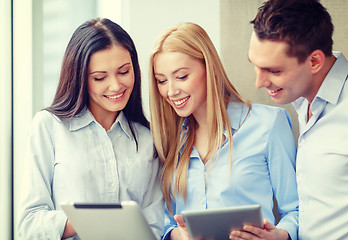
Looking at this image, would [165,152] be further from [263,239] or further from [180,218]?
[263,239]

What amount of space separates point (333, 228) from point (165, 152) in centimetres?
80

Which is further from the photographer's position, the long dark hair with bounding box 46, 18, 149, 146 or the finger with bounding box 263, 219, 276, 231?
the long dark hair with bounding box 46, 18, 149, 146

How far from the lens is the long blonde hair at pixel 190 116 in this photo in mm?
2041

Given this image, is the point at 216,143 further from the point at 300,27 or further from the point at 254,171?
the point at 300,27

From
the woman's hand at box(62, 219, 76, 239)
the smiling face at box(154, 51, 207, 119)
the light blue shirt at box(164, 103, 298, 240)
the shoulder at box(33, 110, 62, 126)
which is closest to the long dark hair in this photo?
the shoulder at box(33, 110, 62, 126)

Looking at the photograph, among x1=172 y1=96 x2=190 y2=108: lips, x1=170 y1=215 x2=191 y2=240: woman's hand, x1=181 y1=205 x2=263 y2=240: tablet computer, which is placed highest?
x1=172 y1=96 x2=190 y2=108: lips

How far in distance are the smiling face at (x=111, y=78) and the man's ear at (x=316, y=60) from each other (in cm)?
77

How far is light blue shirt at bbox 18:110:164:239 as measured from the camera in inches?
75.5

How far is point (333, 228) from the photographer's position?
1724mm

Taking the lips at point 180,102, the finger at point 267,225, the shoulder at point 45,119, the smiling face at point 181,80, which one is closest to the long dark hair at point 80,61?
the shoulder at point 45,119

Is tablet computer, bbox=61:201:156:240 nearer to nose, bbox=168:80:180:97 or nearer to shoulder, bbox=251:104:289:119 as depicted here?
nose, bbox=168:80:180:97

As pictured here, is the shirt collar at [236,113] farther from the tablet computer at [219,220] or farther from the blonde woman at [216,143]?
the tablet computer at [219,220]

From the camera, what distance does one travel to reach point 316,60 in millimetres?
1761

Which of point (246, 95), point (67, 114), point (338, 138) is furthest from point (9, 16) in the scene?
point (338, 138)
